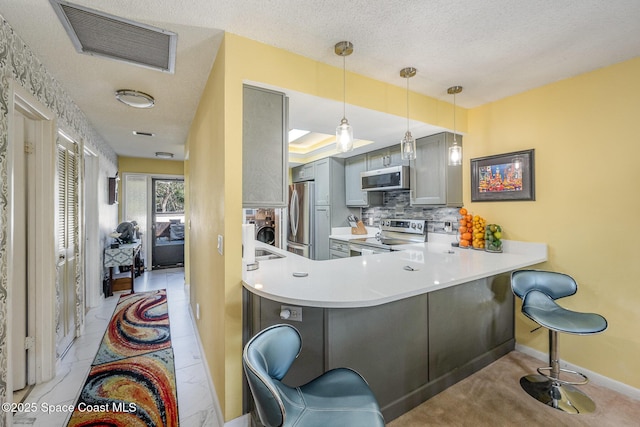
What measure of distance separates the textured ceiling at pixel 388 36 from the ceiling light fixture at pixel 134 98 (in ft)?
0.32

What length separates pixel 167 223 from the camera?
6.07m

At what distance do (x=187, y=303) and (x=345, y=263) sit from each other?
278cm

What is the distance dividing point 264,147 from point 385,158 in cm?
224

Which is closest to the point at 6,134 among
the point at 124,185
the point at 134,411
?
the point at 134,411

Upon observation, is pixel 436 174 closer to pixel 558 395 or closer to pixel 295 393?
pixel 558 395

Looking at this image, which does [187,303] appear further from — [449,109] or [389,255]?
[449,109]

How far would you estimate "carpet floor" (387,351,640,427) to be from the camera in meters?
1.70

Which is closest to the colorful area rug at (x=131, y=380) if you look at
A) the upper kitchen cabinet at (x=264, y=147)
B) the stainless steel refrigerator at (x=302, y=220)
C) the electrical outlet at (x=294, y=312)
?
the electrical outlet at (x=294, y=312)

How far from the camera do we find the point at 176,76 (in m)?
2.11

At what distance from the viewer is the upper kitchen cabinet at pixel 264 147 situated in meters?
1.70

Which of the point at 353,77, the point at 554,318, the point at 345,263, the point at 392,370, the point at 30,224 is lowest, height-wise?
the point at 392,370

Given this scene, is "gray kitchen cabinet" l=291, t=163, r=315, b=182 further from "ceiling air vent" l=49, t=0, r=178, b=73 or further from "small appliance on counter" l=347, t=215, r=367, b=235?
"ceiling air vent" l=49, t=0, r=178, b=73

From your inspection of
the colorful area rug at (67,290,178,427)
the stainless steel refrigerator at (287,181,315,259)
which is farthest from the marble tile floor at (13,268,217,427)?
the stainless steel refrigerator at (287,181,315,259)

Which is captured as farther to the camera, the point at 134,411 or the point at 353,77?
the point at 353,77
